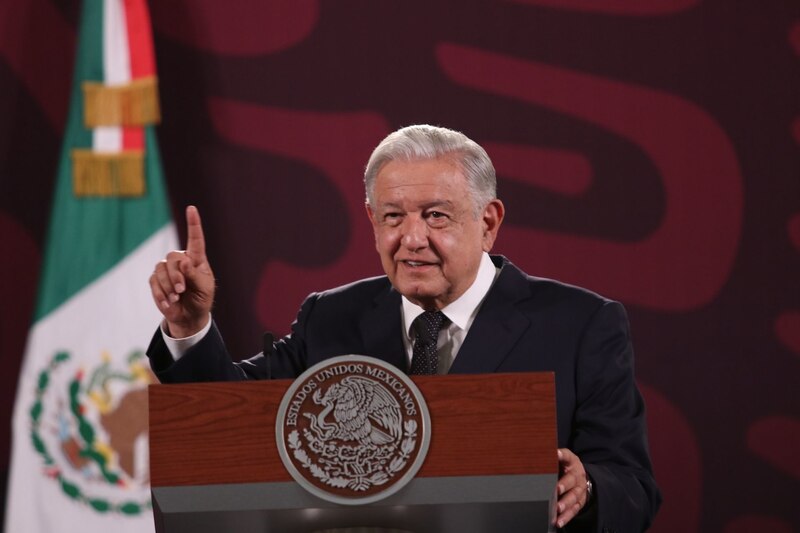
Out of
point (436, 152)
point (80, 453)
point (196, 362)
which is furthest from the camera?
point (80, 453)

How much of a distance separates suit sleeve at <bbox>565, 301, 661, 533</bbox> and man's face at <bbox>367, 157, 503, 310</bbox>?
299mm

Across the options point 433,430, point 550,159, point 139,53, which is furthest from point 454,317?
point 139,53

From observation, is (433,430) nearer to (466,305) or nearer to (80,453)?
(466,305)

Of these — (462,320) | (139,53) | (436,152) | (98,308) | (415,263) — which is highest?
(139,53)

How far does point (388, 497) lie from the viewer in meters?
1.41

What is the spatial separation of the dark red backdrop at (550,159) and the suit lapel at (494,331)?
1555 mm

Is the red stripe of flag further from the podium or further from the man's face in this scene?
the podium

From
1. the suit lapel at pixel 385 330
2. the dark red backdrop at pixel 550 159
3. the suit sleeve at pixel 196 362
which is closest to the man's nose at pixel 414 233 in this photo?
the suit lapel at pixel 385 330

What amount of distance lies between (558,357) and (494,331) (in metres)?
0.13

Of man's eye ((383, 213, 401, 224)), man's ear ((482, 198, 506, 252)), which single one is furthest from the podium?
man's ear ((482, 198, 506, 252))

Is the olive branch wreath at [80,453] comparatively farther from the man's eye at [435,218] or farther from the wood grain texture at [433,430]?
the wood grain texture at [433,430]

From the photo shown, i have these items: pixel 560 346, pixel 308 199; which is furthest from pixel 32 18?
pixel 560 346

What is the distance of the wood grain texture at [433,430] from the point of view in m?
1.42

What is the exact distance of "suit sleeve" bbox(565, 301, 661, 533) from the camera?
1937 mm
